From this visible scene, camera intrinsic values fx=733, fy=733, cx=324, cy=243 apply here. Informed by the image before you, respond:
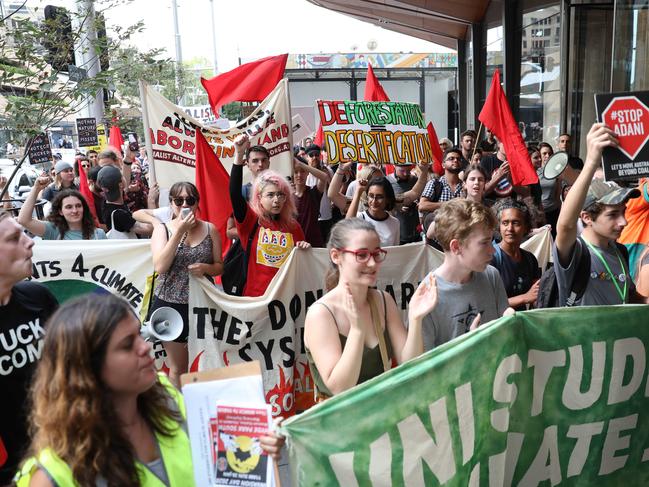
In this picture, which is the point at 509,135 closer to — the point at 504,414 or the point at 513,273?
the point at 513,273

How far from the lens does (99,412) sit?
203cm

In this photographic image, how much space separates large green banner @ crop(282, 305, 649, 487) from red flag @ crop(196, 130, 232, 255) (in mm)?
→ 4056

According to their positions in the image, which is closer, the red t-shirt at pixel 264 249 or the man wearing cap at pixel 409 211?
the red t-shirt at pixel 264 249

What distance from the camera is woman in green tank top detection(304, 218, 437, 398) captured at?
3.02 metres

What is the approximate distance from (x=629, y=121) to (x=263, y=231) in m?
2.84

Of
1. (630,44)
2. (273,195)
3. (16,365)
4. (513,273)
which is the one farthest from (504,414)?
(630,44)

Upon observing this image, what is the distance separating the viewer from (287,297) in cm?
544

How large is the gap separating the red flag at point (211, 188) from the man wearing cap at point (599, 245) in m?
3.61

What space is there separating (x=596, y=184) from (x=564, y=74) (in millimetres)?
13957

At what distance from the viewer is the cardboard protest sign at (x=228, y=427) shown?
2137mm

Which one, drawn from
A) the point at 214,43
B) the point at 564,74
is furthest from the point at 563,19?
the point at 214,43

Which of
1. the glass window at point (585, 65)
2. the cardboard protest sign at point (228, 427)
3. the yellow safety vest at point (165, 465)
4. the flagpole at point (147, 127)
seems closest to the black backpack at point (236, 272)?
the flagpole at point (147, 127)

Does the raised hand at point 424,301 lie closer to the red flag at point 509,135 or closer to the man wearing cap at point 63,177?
the red flag at point 509,135

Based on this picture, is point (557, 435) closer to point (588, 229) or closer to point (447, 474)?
point (447, 474)
